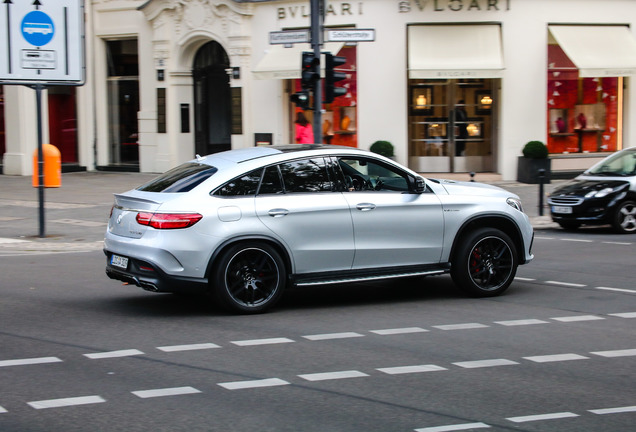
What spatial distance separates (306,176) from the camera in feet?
30.1

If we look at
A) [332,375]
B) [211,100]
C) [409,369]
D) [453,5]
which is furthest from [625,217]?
[211,100]

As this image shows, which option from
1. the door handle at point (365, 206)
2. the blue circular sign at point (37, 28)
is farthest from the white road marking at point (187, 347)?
the blue circular sign at point (37, 28)

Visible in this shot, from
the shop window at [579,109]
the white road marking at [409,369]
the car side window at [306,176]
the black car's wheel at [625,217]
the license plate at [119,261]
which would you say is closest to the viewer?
the white road marking at [409,369]

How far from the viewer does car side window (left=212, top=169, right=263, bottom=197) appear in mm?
8773

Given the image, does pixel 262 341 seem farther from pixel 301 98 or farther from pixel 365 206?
pixel 301 98

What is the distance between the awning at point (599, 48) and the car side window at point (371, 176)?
15665mm

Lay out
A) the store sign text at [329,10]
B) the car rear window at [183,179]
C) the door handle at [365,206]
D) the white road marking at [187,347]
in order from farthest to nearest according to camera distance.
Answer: the store sign text at [329,10] → the door handle at [365,206] → the car rear window at [183,179] → the white road marking at [187,347]

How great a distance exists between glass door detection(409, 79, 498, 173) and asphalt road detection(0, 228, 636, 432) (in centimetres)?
1407

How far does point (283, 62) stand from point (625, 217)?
37.6 ft

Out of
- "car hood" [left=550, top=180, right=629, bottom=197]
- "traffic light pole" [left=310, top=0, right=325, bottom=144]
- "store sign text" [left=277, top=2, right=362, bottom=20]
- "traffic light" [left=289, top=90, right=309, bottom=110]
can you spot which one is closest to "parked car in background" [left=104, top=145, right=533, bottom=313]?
"car hood" [left=550, top=180, right=629, bottom=197]

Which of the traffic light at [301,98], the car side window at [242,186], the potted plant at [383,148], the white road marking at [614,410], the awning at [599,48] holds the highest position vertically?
the awning at [599,48]

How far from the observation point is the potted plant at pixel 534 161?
77.8 feet

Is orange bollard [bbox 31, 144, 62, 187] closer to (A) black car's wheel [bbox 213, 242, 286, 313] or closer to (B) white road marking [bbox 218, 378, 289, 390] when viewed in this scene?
(A) black car's wheel [bbox 213, 242, 286, 313]

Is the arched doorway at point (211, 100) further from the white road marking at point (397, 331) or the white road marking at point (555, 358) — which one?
the white road marking at point (555, 358)
